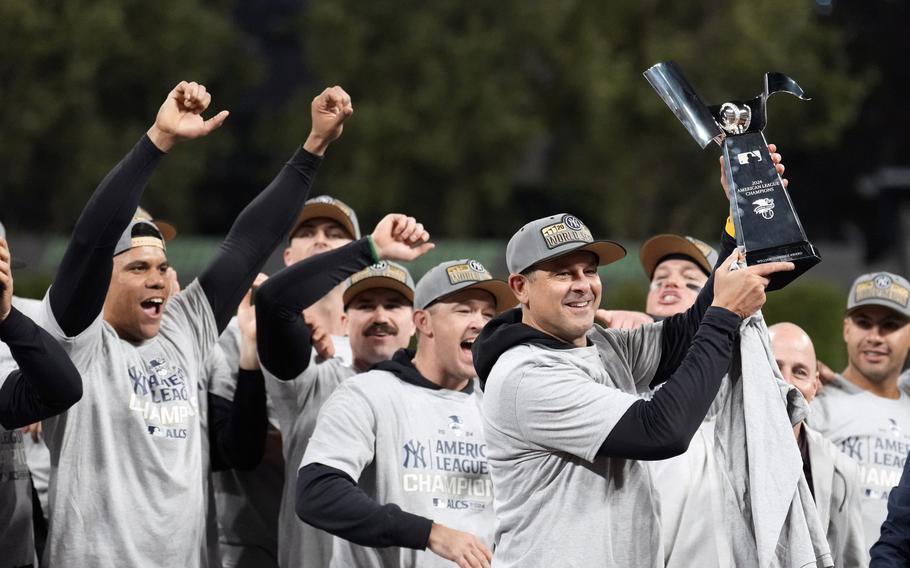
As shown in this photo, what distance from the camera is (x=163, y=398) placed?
477 cm

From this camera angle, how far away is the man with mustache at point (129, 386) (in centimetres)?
440

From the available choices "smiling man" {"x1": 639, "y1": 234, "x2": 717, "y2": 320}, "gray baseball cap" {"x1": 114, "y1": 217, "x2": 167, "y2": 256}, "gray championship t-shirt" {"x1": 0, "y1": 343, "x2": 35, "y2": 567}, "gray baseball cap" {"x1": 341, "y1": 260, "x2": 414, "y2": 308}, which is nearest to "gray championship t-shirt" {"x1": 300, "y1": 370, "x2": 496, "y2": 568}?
"gray baseball cap" {"x1": 341, "y1": 260, "x2": 414, "y2": 308}

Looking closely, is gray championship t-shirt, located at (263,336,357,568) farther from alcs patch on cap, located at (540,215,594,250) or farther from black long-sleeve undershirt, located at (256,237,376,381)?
alcs patch on cap, located at (540,215,594,250)

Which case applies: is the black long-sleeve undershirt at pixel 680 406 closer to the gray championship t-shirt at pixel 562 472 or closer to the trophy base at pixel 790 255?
the gray championship t-shirt at pixel 562 472

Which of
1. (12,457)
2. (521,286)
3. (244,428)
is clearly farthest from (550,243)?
(12,457)

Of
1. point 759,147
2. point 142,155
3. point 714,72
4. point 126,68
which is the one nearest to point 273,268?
point 142,155

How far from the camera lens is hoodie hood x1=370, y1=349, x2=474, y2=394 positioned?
5043mm

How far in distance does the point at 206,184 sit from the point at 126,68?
172 inches

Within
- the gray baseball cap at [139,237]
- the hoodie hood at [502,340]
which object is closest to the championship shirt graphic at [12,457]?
the gray baseball cap at [139,237]

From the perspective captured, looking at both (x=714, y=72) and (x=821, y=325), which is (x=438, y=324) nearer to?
(x=821, y=325)

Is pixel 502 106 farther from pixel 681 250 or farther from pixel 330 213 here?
pixel 681 250

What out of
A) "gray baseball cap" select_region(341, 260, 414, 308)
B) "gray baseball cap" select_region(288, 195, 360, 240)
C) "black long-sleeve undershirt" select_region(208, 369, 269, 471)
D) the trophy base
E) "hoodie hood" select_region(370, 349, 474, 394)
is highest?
"gray baseball cap" select_region(288, 195, 360, 240)

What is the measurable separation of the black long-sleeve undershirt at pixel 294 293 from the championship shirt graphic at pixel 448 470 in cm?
61

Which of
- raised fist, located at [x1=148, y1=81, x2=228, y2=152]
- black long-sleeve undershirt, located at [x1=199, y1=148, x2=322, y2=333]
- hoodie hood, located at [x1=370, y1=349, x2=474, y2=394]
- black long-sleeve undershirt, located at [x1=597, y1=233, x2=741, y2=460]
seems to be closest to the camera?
black long-sleeve undershirt, located at [x1=597, y1=233, x2=741, y2=460]
